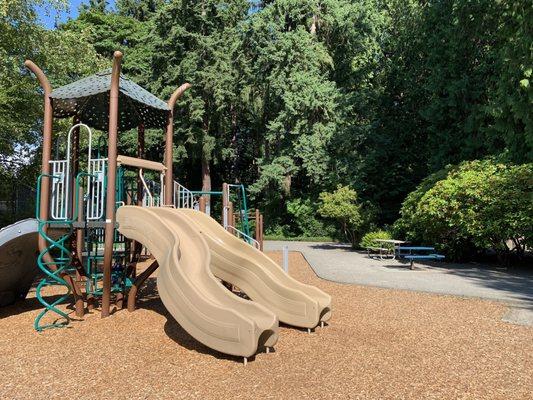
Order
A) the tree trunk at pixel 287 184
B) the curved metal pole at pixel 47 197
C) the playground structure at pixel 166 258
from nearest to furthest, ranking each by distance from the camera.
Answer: the playground structure at pixel 166 258
the curved metal pole at pixel 47 197
the tree trunk at pixel 287 184

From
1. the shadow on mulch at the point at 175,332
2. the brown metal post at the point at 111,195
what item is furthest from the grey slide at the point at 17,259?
the shadow on mulch at the point at 175,332

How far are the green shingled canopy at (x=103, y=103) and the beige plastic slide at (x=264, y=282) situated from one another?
236 cm

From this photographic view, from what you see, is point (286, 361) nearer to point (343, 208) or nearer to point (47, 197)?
point (47, 197)

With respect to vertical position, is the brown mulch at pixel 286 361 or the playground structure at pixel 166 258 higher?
the playground structure at pixel 166 258

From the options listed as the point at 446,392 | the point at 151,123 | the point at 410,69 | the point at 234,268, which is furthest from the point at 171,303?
the point at 410,69

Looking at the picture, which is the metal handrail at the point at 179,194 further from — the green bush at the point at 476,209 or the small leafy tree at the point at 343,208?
the small leafy tree at the point at 343,208

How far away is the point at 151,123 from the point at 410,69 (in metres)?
20.4

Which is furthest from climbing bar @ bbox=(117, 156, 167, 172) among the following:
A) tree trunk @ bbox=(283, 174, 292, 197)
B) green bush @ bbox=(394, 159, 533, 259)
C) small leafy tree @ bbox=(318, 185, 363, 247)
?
tree trunk @ bbox=(283, 174, 292, 197)

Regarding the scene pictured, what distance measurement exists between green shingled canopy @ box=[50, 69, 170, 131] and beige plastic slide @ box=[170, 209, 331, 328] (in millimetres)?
2356

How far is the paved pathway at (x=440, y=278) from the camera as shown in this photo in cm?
934

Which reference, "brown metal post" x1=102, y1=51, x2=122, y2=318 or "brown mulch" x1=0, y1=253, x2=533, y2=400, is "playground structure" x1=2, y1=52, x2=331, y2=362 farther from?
"brown mulch" x1=0, y1=253, x2=533, y2=400

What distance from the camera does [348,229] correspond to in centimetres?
2208

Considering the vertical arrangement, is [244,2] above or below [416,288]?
above

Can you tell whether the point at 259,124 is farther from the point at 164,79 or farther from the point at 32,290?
the point at 32,290
